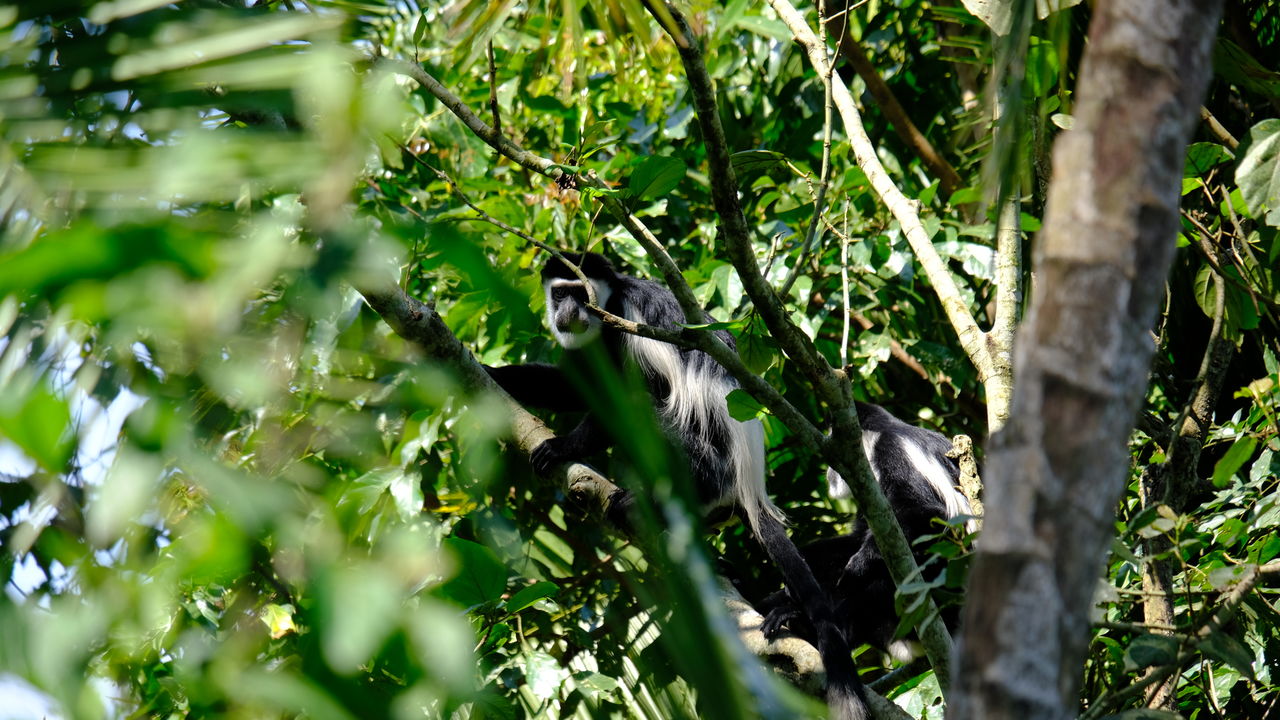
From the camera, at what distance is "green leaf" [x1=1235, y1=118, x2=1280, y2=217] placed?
185cm

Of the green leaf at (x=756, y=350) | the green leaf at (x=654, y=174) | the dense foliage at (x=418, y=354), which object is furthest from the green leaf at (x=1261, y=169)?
the green leaf at (x=654, y=174)

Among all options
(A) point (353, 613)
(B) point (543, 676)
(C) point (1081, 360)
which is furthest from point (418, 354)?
(B) point (543, 676)

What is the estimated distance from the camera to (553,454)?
2777 millimetres

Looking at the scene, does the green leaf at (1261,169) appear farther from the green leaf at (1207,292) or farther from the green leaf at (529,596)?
the green leaf at (529,596)

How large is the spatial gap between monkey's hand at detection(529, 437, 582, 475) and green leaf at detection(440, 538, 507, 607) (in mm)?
1025

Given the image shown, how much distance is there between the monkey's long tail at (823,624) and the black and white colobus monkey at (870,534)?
163 millimetres

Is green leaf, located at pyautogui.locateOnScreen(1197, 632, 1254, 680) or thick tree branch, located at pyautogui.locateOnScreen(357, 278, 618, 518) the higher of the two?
green leaf, located at pyautogui.locateOnScreen(1197, 632, 1254, 680)

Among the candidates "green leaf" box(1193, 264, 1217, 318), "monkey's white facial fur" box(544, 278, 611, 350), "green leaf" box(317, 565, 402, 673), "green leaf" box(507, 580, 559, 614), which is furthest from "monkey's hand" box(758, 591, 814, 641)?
"green leaf" box(317, 565, 402, 673)

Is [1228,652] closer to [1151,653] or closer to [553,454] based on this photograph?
[1151,653]

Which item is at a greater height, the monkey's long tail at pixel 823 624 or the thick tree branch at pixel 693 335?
the thick tree branch at pixel 693 335

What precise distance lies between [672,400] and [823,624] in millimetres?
1179

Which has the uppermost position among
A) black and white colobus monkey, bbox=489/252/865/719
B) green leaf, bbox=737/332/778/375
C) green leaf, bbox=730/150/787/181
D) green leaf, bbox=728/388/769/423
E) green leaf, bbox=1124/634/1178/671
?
green leaf, bbox=730/150/787/181

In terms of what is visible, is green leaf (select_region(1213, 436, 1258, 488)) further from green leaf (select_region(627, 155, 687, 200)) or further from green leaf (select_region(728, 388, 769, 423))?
green leaf (select_region(627, 155, 687, 200))

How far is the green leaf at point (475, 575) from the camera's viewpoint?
1.52m
